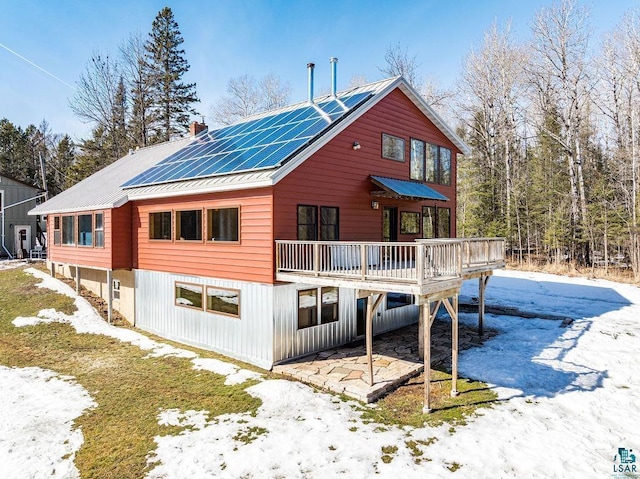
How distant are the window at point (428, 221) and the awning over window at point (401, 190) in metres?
1.38

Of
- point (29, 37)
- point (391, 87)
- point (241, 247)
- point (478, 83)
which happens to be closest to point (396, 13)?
point (478, 83)

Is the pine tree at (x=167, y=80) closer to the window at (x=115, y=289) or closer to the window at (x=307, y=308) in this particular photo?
the window at (x=115, y=289)

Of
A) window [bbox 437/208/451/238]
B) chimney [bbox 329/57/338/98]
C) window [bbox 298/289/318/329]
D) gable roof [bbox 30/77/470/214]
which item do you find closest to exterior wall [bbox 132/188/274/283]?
gable roof [bbox 30/77/470/214]

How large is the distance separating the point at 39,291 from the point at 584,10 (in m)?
35.5

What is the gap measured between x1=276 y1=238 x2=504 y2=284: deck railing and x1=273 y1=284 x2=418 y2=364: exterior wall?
97 centimetres

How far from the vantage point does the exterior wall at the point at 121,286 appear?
15.1 m

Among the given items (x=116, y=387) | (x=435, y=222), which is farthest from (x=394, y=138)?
(x=116, y=387)

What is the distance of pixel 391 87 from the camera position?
13.0 metres

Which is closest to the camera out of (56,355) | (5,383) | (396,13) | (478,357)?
Result: (5,383)

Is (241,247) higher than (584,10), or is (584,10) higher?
(584,10)

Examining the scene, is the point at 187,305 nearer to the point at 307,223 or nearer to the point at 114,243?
the point at 114,243

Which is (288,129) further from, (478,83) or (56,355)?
(478,83)

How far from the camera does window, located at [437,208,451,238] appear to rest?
1585 cm

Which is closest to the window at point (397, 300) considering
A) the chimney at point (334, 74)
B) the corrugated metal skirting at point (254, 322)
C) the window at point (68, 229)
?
the corrugated metal skirting at point (254, 322)
